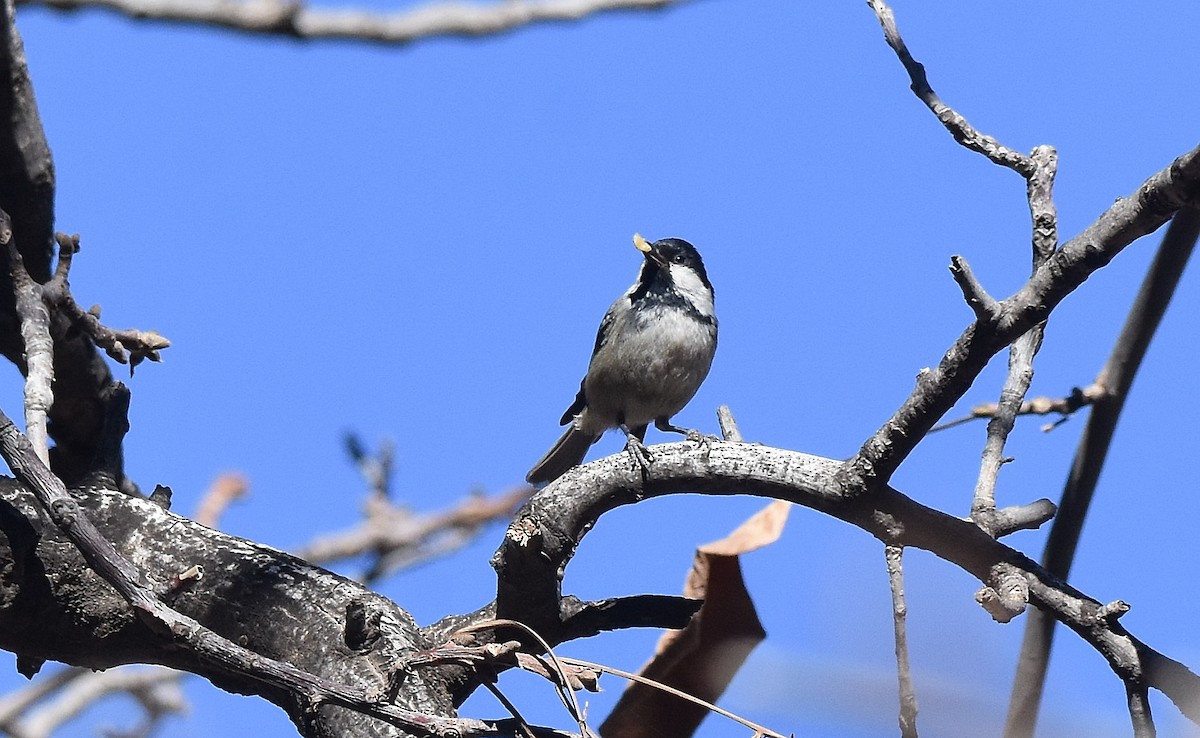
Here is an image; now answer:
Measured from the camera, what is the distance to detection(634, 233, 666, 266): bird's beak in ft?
20.1

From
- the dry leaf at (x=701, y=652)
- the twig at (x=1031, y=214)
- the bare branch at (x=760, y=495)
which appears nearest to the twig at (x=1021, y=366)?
the twig at (x=1031, y=214)

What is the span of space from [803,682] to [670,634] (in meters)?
1.51

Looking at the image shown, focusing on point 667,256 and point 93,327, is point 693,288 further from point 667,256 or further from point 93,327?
point 93,327

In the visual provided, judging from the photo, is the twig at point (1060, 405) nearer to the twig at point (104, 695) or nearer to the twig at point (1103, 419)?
the twig at point (1103, 419)

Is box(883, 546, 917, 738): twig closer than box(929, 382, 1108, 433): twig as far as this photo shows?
Yes

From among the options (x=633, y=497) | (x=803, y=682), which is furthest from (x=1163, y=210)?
(x=633, y=497)

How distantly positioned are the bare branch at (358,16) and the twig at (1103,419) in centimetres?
196

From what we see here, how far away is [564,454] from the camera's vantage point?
6445 mm

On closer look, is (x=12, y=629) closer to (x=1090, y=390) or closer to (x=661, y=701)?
(x=661, y=701)

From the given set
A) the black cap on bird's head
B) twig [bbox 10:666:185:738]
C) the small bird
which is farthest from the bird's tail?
twig [bbox 10:666:185:738]

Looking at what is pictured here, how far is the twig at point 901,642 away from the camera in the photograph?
1862 millimetres

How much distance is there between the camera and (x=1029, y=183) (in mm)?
2775

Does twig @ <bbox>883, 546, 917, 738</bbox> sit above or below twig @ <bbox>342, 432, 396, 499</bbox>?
below

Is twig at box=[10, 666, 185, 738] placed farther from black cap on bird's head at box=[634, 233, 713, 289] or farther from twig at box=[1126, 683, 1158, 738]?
twig at box=[1126, 683, 1158, 738]
